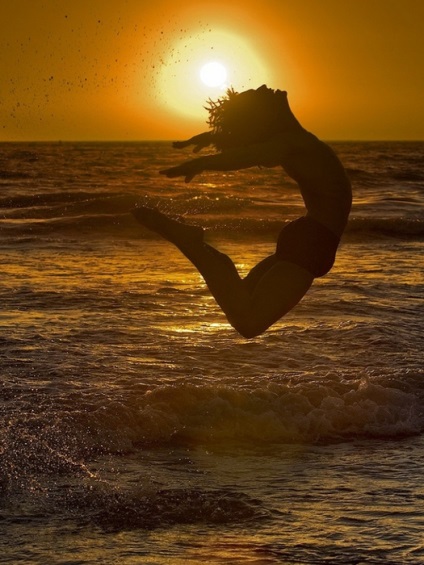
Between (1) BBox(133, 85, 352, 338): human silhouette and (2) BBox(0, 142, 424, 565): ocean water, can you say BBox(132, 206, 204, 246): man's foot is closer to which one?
(1) BBox(133, 85, 352, 338): human silhouette

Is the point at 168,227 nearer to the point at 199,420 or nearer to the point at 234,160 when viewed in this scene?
the point at 234,160

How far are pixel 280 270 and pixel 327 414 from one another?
100.0 inches

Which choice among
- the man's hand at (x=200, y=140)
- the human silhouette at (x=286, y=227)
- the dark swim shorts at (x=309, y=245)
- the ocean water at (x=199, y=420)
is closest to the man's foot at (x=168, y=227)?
the human silhouette at (x=286, y=227)

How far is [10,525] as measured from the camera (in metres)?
Result: 5.94

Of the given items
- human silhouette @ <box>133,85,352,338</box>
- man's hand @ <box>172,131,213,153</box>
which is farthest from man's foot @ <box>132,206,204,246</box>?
man's hand @ <box>172,131,213,153</box>

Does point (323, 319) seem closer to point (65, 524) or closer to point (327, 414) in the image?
point (327, 414)

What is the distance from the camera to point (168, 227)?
6344mm

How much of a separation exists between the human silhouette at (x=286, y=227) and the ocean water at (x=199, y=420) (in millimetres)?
1197

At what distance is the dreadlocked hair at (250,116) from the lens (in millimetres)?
6109

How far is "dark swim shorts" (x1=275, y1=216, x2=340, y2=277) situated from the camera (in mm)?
6332

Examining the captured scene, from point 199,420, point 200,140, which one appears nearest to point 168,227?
point 200,140

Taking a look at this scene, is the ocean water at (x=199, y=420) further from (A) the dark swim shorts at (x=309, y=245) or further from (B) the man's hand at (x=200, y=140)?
(B) the man's hand at (x=200, y=140)

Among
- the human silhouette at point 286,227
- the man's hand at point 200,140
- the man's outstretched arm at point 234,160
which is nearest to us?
the man's outstretched arm at point 234,160

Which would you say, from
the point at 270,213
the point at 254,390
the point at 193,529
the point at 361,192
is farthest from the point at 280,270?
the point at 361,192
